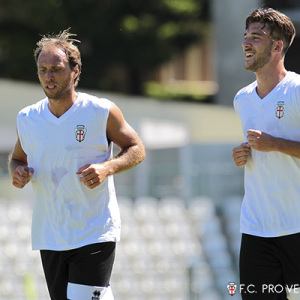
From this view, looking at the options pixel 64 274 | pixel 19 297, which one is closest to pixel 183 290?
pixel 19 297

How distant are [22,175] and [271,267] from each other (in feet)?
4.23

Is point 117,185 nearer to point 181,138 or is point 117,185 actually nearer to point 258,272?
point 181,138

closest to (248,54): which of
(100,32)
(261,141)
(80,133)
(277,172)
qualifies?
(261,141)

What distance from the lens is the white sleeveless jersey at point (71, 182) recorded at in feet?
12.3

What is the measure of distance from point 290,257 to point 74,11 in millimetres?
19358

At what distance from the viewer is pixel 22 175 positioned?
3.72m

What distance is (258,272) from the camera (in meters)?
3.57

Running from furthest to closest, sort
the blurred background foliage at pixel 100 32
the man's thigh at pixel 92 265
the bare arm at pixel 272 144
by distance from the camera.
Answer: the blurred background foliage at pixel 100 32
the man's thigh at pixel 92 265
the bare arm at pixel 272 144

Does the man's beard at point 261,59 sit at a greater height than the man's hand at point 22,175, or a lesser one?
greater

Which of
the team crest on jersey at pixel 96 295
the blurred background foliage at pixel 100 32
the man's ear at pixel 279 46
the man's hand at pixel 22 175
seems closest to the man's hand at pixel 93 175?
the man's hand at pixel 22 175

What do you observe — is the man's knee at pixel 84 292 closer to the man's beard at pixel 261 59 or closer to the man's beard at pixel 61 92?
the man's beard at pixel 61 92

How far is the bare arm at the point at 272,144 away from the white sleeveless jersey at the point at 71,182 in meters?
0.79

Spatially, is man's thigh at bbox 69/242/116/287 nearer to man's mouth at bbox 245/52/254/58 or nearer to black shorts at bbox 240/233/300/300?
black shorts at bbox 240/233/300/300

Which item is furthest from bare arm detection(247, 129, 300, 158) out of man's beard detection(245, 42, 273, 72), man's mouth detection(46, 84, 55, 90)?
man's mouth detection(46, 84, 55, 90)
